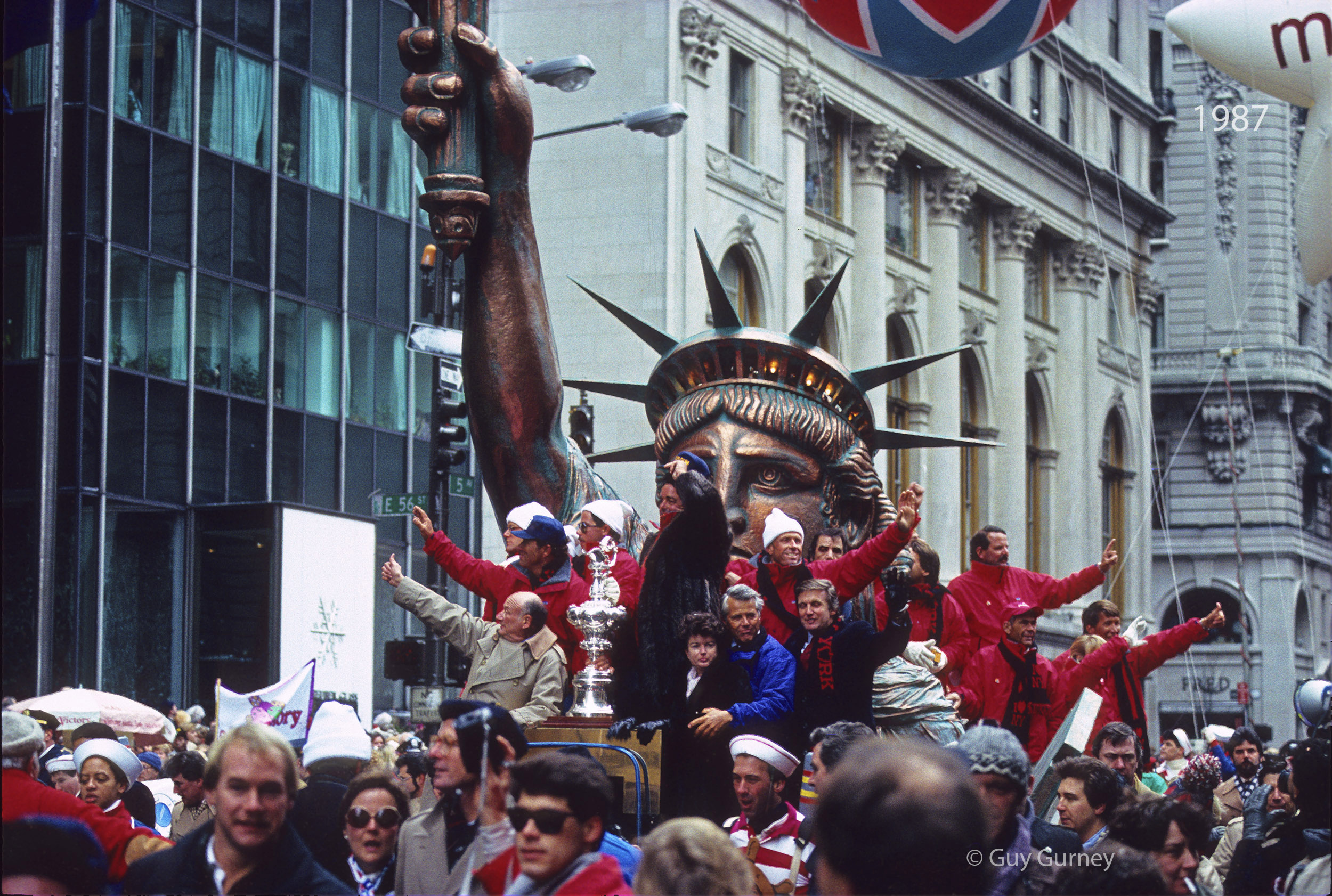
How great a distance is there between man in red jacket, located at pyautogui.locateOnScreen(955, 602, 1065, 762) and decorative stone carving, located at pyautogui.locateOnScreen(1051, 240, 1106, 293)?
149ft

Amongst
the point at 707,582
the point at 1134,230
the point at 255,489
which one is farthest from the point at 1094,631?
the point at 1134,230

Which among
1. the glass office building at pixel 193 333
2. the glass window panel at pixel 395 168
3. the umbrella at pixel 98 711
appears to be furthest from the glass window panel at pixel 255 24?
the umbrella at pixel 98 711

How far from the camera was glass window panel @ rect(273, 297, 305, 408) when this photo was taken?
28031mm

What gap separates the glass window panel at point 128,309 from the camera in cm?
2525

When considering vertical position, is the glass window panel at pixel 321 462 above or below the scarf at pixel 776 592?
above

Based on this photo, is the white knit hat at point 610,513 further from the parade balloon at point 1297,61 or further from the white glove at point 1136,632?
the parade balloon at point 1297,61

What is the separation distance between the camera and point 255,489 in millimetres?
27219

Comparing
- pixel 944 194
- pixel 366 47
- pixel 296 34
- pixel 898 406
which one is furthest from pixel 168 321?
pixel 944 194

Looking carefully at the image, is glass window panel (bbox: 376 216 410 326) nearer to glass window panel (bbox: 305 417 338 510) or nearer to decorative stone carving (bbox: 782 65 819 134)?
glass window panel (bbox: 305 417 338 510)

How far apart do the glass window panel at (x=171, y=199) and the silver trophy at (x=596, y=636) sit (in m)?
19.5

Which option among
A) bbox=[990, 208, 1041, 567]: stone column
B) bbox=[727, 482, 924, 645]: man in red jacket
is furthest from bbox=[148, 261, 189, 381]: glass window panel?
bbox=[990, 208, 1041, 567]: stone column

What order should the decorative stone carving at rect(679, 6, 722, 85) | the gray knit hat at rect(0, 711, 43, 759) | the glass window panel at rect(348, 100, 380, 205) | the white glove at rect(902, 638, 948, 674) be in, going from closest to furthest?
1. the gray knit hat at rect(0, 711, 43, 759)
2. the white glove at rect(902, 638, 948, 674)
3. the glass window panel at rect(348, 100, 380, 205)
4. the decorative stone carving at rect(679, 6, 722, 85)

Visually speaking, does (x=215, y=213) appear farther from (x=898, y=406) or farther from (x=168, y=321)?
(x=898, y=406)

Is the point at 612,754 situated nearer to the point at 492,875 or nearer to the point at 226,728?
the point at 492,875
